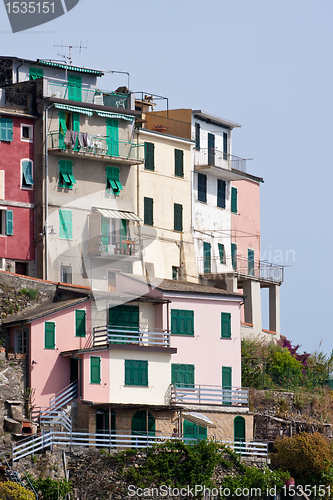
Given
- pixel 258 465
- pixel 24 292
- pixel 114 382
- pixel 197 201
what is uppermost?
pixel 197 201

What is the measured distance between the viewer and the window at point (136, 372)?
1865 inches

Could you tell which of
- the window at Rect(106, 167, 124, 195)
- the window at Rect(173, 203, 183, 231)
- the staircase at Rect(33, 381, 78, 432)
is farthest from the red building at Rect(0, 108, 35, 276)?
the staircase at Rect(33, 381, 78, 432)

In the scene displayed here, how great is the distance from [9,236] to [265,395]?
1577 centimetres

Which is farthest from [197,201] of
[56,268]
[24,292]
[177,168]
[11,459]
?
[11,459]

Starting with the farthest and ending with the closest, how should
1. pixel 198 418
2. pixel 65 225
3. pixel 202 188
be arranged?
pixel 202 188 < pixel 65 225 < pixel 198 418

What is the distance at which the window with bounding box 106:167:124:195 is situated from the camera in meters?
59.1

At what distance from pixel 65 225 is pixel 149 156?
7.78 metres

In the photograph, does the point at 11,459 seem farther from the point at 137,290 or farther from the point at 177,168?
the point at 177,168

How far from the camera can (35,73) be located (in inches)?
2399

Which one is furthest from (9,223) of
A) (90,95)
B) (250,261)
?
(250,261)

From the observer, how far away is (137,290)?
52.6 m

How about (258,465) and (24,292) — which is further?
(24,292)

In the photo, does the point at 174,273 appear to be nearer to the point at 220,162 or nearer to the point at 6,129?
the point at 220,162

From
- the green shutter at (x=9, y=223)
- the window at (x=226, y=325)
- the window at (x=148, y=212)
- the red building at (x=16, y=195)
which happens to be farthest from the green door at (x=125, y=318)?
the window at (x=148, y=212)
